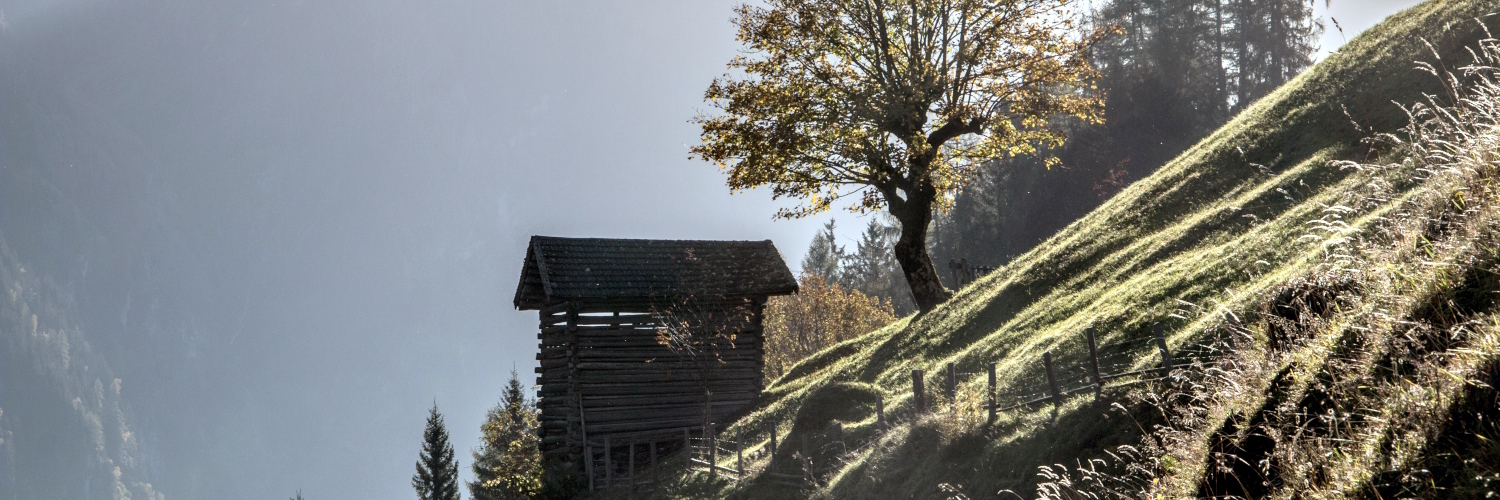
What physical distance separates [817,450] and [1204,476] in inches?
407

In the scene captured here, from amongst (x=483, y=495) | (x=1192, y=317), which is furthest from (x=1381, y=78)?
(x=483, y=495)

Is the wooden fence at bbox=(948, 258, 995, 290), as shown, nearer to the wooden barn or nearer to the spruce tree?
the wooden barn

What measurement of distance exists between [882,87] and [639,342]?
9943 mm

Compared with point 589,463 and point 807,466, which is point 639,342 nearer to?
point 589,463

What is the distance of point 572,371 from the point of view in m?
26.2

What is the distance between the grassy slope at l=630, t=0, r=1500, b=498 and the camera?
1155cm

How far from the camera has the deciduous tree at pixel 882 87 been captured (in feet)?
85.4

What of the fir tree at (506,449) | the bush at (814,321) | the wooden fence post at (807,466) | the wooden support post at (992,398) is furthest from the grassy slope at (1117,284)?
the bush at (814,321)

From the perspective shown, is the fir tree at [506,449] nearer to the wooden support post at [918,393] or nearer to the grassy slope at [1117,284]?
the grassy slope at [1117,284]

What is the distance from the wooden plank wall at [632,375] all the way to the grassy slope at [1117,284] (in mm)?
1787

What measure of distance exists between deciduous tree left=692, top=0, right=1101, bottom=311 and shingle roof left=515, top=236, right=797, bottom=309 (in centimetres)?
309

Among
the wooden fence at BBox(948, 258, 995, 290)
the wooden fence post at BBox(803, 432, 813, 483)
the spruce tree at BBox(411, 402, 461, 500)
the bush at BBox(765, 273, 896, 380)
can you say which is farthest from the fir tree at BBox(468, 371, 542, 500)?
the wooden fence post at BBox(803, 432, 813, 483)

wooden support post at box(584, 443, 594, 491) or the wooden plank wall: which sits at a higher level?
the wooden plank wall

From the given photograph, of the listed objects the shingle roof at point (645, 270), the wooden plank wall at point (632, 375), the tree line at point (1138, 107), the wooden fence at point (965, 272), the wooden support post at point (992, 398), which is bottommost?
the wooden support post at point (992, 398)
